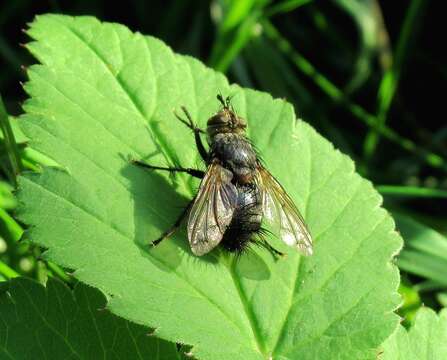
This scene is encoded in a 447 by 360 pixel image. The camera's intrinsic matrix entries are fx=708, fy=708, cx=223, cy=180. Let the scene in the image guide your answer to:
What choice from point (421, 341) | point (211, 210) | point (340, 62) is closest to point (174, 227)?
point (211, 210)

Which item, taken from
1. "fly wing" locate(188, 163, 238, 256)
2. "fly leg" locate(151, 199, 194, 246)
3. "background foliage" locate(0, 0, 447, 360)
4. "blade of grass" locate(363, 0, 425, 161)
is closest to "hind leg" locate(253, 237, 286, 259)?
"fly wing" locate(188, 163, 238, 256)

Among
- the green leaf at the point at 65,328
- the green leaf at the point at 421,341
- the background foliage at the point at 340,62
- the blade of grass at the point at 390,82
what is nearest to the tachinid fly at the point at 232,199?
the green leaf at the point at 65,328

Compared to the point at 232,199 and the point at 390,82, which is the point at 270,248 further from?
the point at 390,82

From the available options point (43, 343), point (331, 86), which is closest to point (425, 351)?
point (43, 343)

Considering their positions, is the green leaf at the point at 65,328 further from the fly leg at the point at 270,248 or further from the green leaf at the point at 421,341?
the green leaf at the point at 421,341

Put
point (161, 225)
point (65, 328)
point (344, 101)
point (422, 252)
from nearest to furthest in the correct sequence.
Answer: point (65, 328)
point (161, 225)
point (422, 252)
point (344, 101)

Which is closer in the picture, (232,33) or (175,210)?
(175,210)

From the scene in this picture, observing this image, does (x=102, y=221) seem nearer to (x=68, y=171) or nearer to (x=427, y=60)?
(x=68, y=171)
